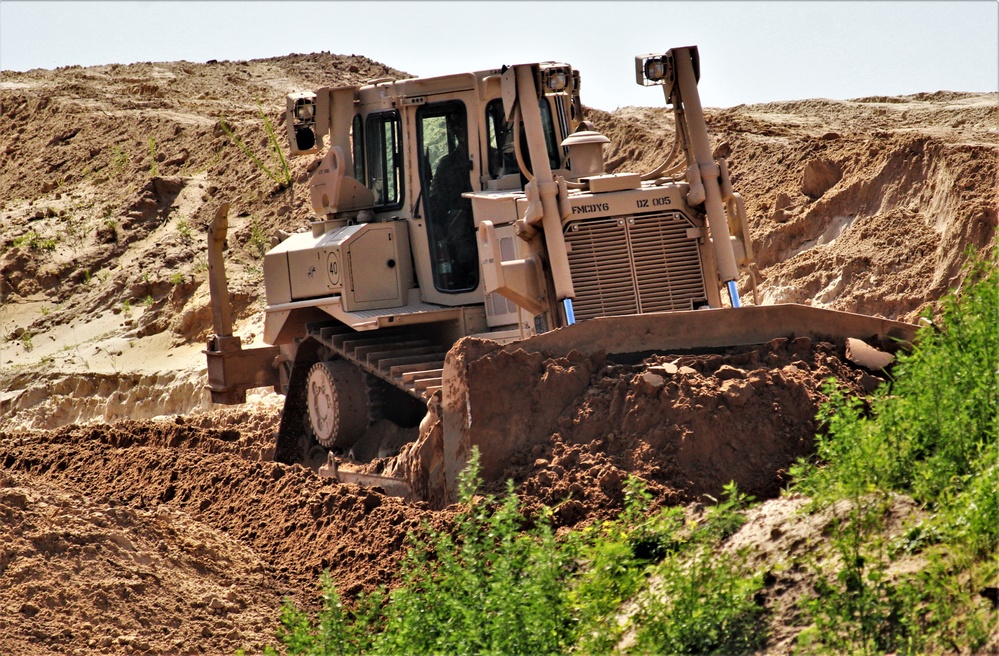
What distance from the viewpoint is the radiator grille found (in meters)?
8.95

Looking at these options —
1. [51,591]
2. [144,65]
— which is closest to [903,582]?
[51,591]

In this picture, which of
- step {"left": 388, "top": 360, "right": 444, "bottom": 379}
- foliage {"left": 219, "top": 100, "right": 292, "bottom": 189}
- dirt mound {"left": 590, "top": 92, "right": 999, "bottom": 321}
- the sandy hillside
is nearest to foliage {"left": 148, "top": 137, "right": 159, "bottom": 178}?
the sandy hillside

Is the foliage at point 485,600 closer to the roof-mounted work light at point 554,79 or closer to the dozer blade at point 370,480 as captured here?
the dozer blade at point 370,480

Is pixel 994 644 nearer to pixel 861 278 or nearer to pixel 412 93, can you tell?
pixel 412 93

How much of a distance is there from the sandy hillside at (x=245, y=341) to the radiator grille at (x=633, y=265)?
1.22 m

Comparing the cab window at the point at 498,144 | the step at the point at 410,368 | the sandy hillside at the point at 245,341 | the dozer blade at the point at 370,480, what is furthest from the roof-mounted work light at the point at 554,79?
the dozer blade at the point at 370,480

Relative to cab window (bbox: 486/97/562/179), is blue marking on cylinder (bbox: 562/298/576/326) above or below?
below

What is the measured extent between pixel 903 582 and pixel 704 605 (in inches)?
31.2

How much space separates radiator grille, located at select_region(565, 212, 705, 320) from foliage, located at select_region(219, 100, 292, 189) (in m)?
11.5

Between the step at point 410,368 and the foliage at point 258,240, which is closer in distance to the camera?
the step at point 410,368

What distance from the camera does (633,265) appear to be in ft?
29.7

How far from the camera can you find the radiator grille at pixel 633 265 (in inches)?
352

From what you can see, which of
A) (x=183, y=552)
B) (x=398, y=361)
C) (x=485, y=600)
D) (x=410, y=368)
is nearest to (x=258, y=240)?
(x=398, y=361)

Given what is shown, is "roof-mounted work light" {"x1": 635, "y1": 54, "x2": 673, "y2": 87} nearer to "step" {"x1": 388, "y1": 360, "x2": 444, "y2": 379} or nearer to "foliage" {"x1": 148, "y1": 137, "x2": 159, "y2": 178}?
"step" {"x1": 388, "y1": 360, "x2": 444, "y2": 379}
